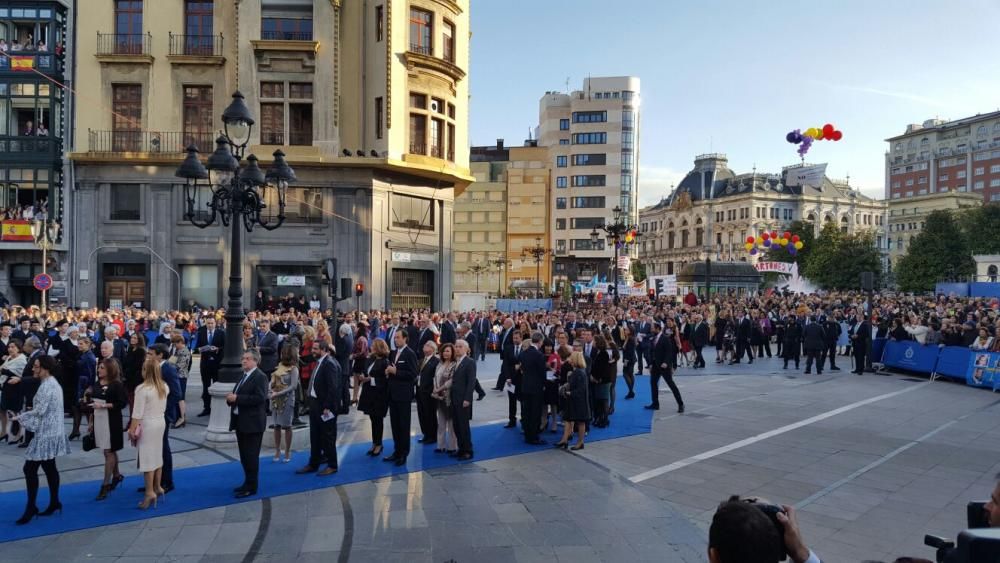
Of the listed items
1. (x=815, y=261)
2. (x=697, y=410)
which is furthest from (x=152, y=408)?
(x=815, y=261)

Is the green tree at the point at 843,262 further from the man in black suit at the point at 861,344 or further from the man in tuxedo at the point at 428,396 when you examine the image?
the man in tuxedo at the point at 428,396

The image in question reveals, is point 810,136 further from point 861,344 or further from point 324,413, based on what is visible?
point 324,413

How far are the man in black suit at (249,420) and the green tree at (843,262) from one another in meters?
69.3

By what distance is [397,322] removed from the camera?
20391 millimetres

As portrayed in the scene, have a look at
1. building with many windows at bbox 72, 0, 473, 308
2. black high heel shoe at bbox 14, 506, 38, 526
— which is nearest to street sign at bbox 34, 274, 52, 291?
building with many windows at bbox 72, 0, 473, 308

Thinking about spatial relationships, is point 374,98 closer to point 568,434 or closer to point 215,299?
point 215,299

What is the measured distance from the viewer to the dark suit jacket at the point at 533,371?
451 inches

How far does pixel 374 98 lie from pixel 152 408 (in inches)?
1086

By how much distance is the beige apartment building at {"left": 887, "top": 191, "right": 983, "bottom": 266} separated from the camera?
338 feet

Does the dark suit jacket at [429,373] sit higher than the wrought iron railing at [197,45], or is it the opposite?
the wrought iron railing at [197,45]

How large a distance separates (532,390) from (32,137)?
104 ft

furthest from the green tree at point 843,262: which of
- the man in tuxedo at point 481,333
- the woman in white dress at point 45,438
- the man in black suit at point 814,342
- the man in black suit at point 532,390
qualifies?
the woman in white dress at point 45,438

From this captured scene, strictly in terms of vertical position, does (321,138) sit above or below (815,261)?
above

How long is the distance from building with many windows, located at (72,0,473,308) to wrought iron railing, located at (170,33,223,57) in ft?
0.18
